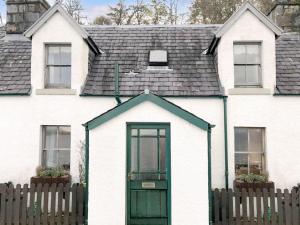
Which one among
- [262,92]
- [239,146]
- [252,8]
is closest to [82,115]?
[239,146]

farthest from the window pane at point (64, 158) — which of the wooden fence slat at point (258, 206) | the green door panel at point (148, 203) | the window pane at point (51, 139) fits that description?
the wooden fence slat at point (258, 206)

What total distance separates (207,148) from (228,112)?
104 inches

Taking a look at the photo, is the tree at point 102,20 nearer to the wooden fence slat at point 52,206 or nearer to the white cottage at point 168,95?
the white cottage at point 168,95

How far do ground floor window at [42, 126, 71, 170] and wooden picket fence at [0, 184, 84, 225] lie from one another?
1.92 metres

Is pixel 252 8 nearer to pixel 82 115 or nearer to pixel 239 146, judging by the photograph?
pixel 239 146

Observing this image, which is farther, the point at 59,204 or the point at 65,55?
the point at 65,55

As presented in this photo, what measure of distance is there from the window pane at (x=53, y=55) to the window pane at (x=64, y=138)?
2361mm

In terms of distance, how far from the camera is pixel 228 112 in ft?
37.0

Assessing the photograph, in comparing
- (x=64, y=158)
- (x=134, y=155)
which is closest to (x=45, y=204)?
(x=64, y=158)

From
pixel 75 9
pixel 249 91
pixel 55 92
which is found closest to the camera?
pixel 249 91

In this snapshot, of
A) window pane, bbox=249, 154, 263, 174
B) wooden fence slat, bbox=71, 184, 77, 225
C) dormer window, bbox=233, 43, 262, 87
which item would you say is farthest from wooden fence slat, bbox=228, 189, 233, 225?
wooden fence slat, bbox=71, 184, 77, 225

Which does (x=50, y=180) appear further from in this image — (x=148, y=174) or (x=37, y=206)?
(x=148, y=174)

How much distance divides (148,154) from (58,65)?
4.75 meters

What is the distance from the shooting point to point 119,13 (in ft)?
92.6
